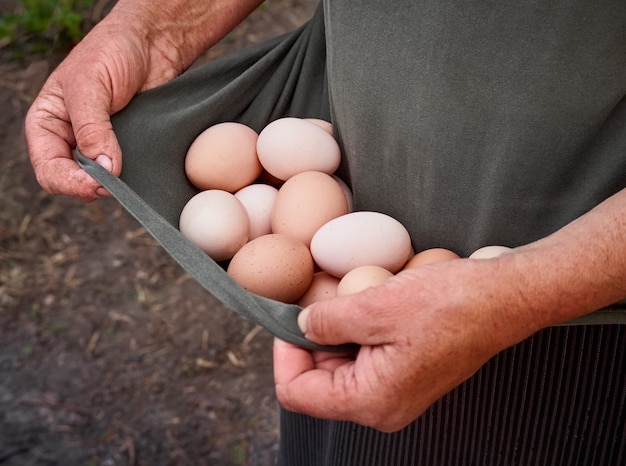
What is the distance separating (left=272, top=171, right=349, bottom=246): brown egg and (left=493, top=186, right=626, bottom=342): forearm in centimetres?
32

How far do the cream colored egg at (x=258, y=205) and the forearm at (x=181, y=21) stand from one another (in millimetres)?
235

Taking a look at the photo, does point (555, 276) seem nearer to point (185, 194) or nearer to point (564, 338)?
Answer: point (564, 338)

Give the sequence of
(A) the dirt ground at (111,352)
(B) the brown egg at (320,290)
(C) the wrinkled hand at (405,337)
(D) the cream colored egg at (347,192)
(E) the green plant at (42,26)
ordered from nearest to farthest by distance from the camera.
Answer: (C) the wrinkled hand at (405,337), (B) the brown egg at (320,290), (D) the cream colored egg at (347,192), (A) the dirt ground at (111,352), (E) the green plant at (42,26)

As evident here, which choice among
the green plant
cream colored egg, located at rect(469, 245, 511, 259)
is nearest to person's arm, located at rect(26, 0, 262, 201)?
cream colored egg, located at rect(469, 245, 511, 259)

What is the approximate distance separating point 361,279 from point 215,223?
214 mm

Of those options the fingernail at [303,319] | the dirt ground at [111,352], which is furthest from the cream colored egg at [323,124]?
the dirt ground at [111,352]

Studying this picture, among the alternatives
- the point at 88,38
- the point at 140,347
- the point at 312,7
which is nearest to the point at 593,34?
the point at 88,38

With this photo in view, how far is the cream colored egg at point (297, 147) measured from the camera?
3.51ft

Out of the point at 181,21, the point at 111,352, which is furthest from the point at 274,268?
the point at 111,352

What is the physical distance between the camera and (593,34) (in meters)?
0.81

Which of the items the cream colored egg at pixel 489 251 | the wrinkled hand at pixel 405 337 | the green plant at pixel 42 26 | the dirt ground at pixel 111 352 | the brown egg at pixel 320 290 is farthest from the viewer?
the green plant at pixel 42 26

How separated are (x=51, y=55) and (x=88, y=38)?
1.77 m

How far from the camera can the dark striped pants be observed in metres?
0.91

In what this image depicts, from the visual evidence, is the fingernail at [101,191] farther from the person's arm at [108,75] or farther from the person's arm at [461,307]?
the person's arm at [461,307]
